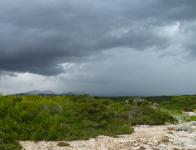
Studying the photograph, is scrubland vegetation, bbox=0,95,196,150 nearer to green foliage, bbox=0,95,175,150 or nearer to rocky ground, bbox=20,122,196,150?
green foliage, bbox=0,95,175,150

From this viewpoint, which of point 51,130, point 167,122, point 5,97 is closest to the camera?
point 51,130

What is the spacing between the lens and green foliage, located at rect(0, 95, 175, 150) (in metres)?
29.5

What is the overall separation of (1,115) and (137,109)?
57.4ft

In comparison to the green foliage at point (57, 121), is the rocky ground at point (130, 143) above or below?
below

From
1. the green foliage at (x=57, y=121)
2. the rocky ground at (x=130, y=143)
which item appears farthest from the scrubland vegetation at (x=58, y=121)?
the rocky ground at (x=130, y=143)

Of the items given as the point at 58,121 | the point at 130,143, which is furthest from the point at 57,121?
the point at 130,143

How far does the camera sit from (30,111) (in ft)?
111

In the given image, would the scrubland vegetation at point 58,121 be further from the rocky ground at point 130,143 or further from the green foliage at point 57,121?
the rocky ground at point 130,143

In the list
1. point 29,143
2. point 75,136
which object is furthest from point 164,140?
point 29,143

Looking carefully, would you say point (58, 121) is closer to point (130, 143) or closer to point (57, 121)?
point (57, 121)

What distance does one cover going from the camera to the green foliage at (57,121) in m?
29.5

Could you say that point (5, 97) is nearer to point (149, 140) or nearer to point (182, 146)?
point (149, 140)

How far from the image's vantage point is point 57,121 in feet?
108

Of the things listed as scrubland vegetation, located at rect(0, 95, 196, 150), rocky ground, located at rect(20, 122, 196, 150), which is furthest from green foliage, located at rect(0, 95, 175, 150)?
rocky ground, located at rect(20, 122, 196, 150)
